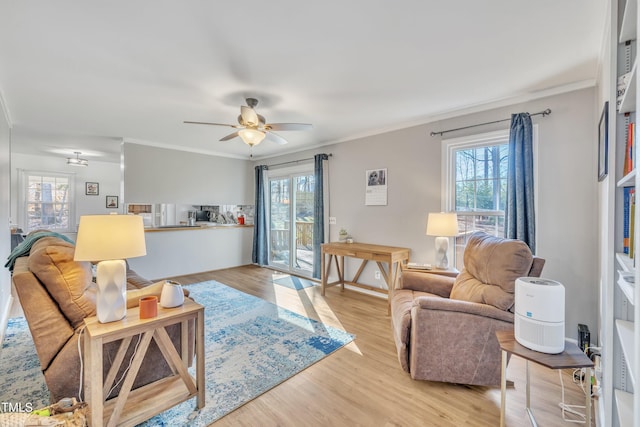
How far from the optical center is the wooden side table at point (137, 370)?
4.58 ft

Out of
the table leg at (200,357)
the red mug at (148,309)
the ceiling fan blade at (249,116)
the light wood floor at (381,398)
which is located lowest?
the light wood floor at (381,398)

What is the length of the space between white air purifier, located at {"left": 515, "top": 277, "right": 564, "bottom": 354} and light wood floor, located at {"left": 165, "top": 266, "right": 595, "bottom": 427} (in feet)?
2.06

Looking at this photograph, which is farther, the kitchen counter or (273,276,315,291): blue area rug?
the kitchen counter

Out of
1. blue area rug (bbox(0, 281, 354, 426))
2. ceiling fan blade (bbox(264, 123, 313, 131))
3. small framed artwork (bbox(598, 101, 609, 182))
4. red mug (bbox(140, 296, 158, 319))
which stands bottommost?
blue area rug (bbox(0, 281, 354, 426))

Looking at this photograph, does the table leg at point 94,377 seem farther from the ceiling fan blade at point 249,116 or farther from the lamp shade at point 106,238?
the ceiling fan blade at point 249,116

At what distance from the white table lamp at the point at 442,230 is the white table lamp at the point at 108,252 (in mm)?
2709

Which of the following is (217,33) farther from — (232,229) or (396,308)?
(232,229)

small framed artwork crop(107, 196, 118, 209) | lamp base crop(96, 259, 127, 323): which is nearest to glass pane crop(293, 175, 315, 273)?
lamp base crop(96, 259, 127, 323)

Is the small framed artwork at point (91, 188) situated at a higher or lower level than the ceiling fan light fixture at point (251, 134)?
lower

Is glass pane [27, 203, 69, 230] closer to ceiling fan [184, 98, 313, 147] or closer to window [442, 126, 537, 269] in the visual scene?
ceiling fan [184, 98, 313, 147]

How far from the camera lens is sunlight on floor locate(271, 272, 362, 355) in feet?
10.3

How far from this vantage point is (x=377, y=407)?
1820 millimetres

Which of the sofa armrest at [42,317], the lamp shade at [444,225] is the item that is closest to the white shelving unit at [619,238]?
the lamp shade at [444,225]

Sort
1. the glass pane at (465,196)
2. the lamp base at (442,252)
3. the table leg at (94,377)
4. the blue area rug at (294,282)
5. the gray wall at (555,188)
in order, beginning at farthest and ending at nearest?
the blue area rug at (294,282), the glass pane at (465,196), the lamp base at (442,252), the gray wall at (555,188), the table leg at (94,377)
